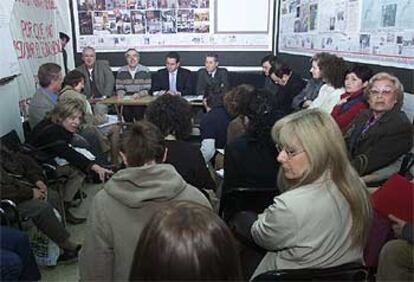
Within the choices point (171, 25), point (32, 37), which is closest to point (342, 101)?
point (32, 37)

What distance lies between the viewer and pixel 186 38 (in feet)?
22.6

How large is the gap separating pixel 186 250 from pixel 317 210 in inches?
31.9

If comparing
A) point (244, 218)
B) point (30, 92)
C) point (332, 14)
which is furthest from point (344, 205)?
point (30, 92)

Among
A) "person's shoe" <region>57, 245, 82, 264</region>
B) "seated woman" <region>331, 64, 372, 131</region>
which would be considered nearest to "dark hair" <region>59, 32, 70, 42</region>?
"person's shoe" <region>57, 245, 82, 264</region>

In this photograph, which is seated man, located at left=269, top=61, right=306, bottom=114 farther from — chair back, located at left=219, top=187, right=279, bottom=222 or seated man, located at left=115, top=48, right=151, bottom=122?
chair back, located at left=219, top=187, right=279, bottom=222

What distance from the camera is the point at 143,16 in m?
6.79

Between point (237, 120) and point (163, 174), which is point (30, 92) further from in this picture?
point (163, 174)

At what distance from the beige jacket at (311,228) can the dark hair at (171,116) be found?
0.98 meters

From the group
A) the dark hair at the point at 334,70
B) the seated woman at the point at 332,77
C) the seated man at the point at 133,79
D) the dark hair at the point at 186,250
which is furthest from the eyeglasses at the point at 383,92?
the seated man at the point at 133,79

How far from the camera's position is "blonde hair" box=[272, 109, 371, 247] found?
1523 mm

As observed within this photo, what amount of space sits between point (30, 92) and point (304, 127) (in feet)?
12.2

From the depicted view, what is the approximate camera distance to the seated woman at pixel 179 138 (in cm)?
234

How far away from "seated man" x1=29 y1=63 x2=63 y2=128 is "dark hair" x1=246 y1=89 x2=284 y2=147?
2.20m

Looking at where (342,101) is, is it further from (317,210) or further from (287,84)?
(317,210)
